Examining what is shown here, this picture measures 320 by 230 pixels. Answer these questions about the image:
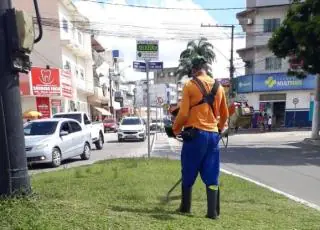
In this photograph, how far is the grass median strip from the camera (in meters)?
4.08

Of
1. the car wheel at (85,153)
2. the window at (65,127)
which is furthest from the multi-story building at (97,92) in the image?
the window at (65,127)

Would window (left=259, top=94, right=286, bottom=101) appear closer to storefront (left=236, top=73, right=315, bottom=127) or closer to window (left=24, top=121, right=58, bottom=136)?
storefront (left=236, top=73, right=315, bottom=127)

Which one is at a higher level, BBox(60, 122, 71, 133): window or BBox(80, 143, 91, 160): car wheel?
BBox(60, 122, 71, 133): window

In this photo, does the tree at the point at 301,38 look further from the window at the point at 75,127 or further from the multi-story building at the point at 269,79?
the multi-story building at the point at 269,79

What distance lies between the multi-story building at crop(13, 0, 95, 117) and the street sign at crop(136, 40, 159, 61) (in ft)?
69.0

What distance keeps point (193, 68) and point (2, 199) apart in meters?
2.67

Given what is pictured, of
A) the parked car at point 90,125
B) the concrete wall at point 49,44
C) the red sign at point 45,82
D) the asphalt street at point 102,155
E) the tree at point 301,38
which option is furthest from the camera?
the concrete wall at point 49,44

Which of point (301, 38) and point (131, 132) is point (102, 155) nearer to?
point (131, 132)

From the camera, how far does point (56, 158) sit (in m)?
13.5

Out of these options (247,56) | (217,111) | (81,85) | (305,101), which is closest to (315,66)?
(217,111)

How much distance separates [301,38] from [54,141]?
416 inches

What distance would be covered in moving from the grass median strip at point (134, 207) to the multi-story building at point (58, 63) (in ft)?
81.7

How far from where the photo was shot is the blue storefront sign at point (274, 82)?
37062mm

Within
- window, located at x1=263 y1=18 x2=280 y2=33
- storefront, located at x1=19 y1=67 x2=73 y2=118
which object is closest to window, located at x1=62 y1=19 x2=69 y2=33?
storefront, located at x1=19 y1=67 x2=73 y2=118
